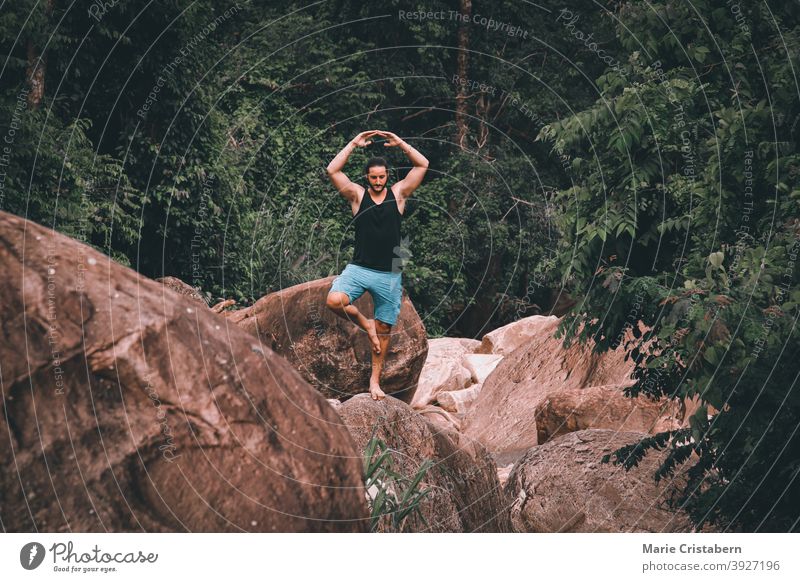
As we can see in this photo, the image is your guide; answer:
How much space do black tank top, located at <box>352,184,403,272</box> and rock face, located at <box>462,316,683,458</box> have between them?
229 inches

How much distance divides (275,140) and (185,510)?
2149 centimetres

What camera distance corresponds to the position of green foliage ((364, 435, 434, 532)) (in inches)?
301

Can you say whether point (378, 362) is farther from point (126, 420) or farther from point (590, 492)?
point (126, 420)

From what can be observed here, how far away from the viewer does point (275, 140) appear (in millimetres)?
26797

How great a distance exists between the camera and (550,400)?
49.6ft

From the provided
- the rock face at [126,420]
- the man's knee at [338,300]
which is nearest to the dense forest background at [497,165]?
the man's knee at [338,300]

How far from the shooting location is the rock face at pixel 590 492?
9.99 m

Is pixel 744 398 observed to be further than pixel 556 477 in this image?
No

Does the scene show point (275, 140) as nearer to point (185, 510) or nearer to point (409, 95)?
point (409, 95)

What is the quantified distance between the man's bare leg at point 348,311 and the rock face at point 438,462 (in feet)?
1.84

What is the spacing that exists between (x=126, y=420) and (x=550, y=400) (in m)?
9.91

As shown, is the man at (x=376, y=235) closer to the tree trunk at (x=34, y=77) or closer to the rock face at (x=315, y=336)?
the rock face at (x=315, y=336)

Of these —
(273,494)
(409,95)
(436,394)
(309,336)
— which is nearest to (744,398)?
(273,494)

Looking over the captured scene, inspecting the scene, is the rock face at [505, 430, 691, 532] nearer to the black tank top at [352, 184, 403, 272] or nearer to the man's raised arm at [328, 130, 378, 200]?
the black tank top at [352, 184, 403, 272]
